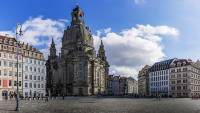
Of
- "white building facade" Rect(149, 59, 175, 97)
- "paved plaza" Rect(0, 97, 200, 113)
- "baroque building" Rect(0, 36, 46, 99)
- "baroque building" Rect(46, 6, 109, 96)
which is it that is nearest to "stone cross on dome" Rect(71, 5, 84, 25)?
"baroque building" Rect(46, 6, 109, 96)

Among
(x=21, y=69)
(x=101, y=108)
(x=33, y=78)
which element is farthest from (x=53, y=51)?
(x=101, y=108)

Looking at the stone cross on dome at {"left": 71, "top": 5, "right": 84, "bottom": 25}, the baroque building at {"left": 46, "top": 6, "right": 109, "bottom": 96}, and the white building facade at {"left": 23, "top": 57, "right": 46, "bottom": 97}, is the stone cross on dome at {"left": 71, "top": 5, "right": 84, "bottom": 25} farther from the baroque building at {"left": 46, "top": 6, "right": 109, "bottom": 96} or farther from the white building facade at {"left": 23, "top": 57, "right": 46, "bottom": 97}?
the white building facade at {"left": 23, "top": 57, "right": 46, "bottom": 97}

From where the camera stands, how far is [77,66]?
570 ft

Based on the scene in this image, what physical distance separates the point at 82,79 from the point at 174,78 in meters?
47.1

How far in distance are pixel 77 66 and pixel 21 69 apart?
64.5 m

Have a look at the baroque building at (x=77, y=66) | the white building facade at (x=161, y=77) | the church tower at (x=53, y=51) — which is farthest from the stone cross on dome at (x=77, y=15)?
the white building facade at (x=161, y=77)

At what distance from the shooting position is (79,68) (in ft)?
569

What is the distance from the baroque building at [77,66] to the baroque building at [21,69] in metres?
43.4

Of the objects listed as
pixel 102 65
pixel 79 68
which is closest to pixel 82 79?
pixel 79 68

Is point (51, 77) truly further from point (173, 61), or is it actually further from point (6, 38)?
point (6, 38)

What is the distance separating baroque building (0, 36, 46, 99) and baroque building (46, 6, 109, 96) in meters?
43.4

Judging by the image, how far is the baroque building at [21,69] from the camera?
4156 inches

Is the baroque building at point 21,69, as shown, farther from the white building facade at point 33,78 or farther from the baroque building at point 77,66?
the baroque building at point 77,66

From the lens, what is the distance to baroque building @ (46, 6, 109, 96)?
6713 inches
